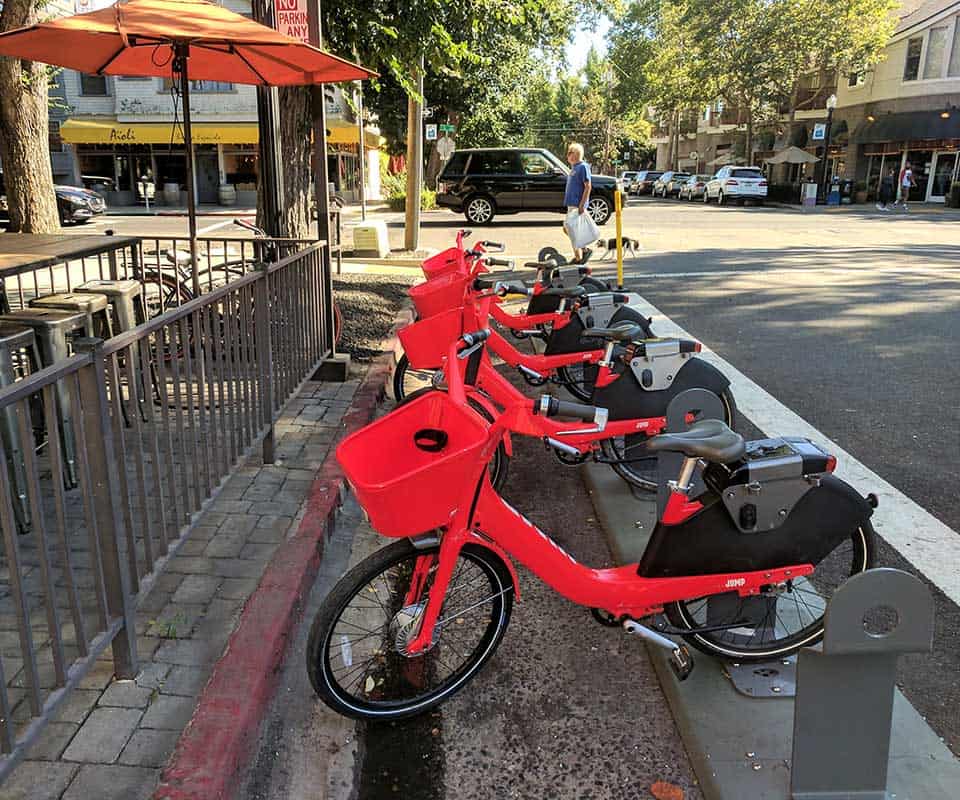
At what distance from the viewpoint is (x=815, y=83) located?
5056 cm

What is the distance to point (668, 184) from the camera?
5144 centimetres

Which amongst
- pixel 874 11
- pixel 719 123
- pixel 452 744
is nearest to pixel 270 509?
pixel 452 744

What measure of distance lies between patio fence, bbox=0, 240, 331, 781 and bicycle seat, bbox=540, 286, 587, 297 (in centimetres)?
199

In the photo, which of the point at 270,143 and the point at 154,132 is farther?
the point at 154,132

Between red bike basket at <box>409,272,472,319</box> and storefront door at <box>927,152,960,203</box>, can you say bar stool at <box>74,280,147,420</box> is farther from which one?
storefront door at <box>927,152,960,203</box>

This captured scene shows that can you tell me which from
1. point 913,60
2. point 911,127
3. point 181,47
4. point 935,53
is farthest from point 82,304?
point 913,60

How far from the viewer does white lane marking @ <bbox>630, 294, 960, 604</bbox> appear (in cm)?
402

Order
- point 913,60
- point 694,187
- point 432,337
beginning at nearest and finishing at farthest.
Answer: point 432,337, point 913,60, point 694,187

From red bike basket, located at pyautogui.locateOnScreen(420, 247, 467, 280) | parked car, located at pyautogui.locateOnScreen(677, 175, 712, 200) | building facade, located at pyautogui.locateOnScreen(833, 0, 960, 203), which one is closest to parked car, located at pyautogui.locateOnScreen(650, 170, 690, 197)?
parked car, located at pyautogui.locateOnScreen(677, 175, 712, 200)

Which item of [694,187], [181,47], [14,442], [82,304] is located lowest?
[14,442]

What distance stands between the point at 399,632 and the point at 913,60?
46.5 meters

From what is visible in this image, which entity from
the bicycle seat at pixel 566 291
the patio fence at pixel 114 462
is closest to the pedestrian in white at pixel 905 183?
the bicycle seat at pixel 566 291

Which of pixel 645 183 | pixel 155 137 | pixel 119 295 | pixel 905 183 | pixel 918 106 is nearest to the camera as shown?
pixel 119 295

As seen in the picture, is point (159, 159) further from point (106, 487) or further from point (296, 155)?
point (106, 487)
